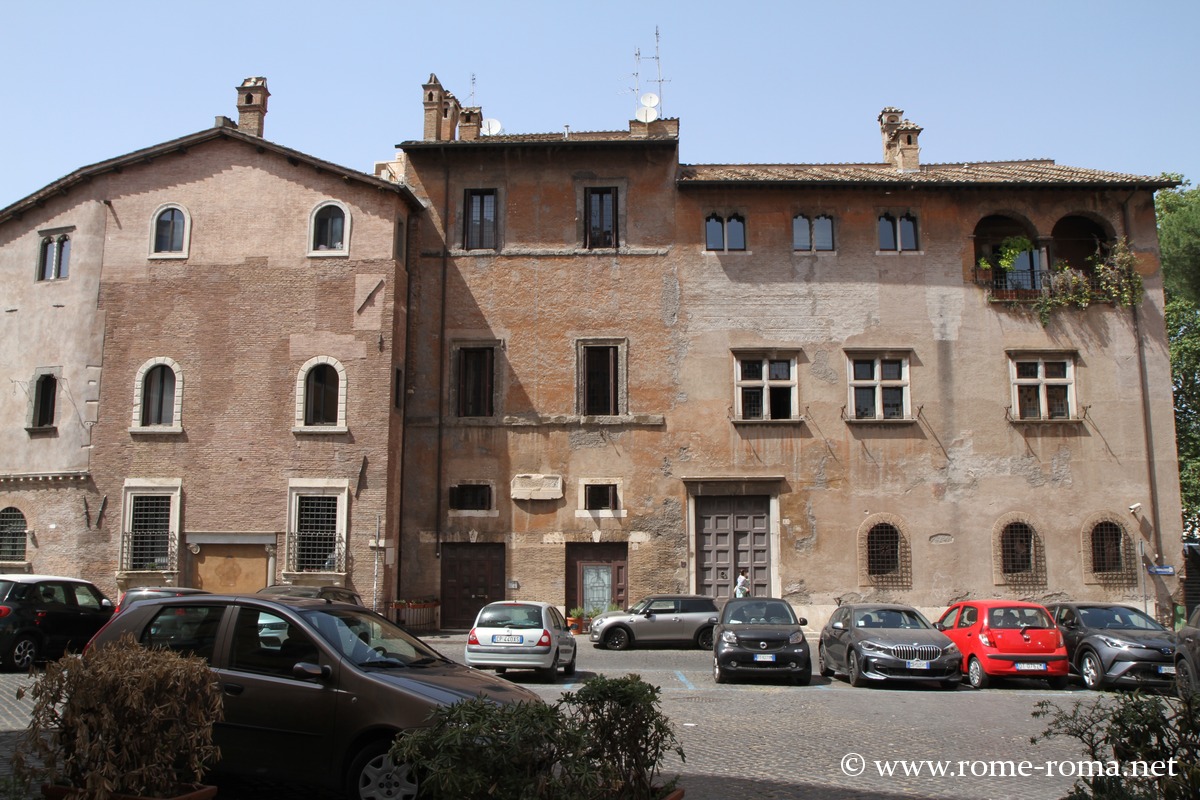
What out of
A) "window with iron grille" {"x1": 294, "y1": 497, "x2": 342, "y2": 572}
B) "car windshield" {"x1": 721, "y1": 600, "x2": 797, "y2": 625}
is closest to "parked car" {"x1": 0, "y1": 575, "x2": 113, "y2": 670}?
"window with iron grille" {"x1": 294, "y1": 497, "x2": 342, "y2": 572}

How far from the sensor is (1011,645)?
53.9ft

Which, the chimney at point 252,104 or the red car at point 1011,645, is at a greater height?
the chimney at point 252,104

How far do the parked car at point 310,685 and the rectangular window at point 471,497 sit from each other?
1776 centimetres

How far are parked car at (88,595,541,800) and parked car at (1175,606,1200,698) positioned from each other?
33.8 feet

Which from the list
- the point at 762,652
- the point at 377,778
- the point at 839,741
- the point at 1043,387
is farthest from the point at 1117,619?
the point at 377,778

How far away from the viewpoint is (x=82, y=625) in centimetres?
1645

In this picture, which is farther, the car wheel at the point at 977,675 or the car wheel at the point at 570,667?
the car wheel at the point at 570,667

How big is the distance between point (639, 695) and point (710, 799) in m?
2.71

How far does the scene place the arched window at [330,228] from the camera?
25859 millimetres

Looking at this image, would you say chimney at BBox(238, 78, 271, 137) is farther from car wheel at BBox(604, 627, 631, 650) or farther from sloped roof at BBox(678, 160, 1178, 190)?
car wheel at BBox(604, 627, 631, 650)

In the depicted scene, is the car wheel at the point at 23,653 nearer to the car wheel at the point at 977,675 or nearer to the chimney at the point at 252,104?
the car wheel at the point at 977,675

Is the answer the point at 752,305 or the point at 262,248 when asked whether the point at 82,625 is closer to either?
the point at 262,248

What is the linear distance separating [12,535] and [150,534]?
12.6ft

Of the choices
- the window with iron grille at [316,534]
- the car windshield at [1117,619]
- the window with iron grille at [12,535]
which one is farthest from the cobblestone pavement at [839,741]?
the window with iron grille at [12,535]
